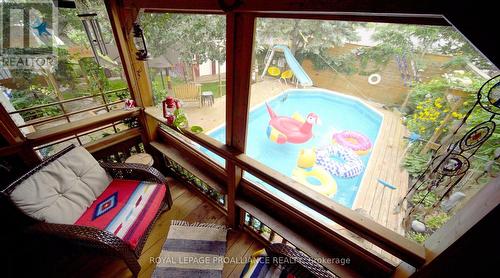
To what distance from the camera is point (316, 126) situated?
3.07m

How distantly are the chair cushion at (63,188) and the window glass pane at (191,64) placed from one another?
2.54 feet

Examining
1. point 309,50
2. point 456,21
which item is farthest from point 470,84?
point 309,50

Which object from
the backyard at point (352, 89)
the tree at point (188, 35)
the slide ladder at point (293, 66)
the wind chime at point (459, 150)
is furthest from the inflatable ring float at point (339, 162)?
the tree at point (188, 35)

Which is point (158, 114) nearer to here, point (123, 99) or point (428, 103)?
point (123, 99)

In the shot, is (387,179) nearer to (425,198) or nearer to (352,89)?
(425,198)

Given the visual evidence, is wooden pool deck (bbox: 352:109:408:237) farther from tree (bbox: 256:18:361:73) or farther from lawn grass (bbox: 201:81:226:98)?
lawn grass (bbox: 201:81:226:98)

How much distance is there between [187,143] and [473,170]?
6.52 feet

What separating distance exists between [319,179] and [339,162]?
0.42m

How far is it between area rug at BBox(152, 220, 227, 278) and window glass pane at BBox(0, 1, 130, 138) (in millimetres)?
1506

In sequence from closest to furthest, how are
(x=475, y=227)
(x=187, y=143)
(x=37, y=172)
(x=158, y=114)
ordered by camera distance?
1. (x=475, y=227)
2. (x=37, y=172)
3. (x=158, y=114)
4. (x=187, y=143)

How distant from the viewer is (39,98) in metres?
1.71

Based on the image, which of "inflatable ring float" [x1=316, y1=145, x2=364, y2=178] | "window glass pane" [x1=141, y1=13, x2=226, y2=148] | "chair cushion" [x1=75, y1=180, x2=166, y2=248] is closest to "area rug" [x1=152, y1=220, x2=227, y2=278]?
"chair cushion" [x1=75, y1=180, x2=166, y2=248]

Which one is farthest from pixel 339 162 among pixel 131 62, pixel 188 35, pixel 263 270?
pixel 131 62

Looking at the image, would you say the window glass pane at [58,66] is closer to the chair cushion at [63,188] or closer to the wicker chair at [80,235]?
the chair cushion at [63,188]
